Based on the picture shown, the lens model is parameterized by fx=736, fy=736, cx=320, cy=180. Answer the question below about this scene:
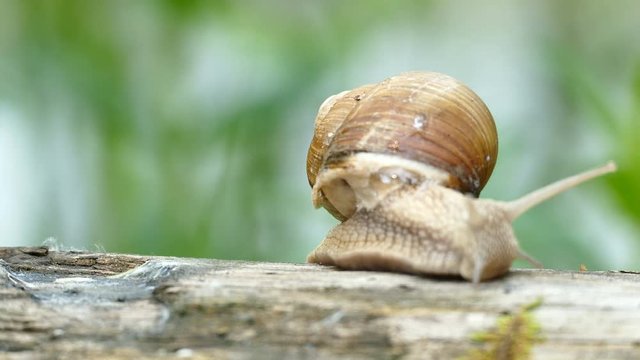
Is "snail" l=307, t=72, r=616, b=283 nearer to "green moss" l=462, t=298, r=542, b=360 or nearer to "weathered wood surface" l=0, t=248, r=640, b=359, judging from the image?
"weathered wood surface" l=0, t=248, r=640, b=359

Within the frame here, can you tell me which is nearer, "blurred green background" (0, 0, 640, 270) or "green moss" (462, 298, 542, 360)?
"green moss" (462, 298, 542, 360)

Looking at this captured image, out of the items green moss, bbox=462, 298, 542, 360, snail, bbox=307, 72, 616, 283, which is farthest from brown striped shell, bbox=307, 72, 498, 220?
green moss, bbox=462, 298, 542, 360

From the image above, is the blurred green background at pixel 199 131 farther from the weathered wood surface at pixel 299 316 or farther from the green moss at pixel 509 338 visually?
the green moss at pixel 509 338

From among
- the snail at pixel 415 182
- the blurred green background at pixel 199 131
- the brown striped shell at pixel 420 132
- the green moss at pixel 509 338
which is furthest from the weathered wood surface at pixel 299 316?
the blurred green background at pixel 199 131

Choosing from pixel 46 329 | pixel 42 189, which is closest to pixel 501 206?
pixel 46 329

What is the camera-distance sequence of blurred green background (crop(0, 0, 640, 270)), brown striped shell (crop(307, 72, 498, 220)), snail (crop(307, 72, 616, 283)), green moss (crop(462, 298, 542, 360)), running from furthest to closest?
1. blurred green background (crop(0, 0, 640, 270))
2. brown striped shell (crop(307, 72, 498, 220))
3. snail (crop(307, 72, 616, 283))
4. green moss (crop(462, 298, 542, 360))

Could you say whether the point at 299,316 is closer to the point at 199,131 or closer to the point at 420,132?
the point at 420,132
